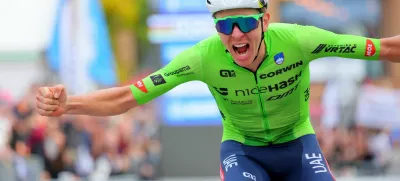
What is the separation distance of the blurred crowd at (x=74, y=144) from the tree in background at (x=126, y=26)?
6.00m

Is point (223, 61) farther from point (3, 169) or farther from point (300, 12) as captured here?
point (300, 12)

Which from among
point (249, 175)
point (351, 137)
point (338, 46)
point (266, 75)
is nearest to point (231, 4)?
point (266, 75)

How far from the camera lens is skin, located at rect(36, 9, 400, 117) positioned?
22.9 feet

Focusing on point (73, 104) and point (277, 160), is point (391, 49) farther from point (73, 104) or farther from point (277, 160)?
point (73, 104)

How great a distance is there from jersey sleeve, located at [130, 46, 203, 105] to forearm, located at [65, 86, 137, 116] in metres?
0.08

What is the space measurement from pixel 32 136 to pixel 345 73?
7.99 m

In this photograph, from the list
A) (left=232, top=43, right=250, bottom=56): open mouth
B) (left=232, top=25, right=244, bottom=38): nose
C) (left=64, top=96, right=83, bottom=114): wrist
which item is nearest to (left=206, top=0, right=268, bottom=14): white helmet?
(left=232, top=25, right=244, bottom=38): nose

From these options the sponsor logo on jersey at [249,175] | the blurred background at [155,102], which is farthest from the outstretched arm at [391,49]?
the blurred background at [155,102]

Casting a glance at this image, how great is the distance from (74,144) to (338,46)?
938cm

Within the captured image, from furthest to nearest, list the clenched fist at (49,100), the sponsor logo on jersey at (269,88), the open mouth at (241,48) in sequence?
the sponsor logo on jersey at (269,88), the open mouth at (241,48), the clenched fist at (49,100)

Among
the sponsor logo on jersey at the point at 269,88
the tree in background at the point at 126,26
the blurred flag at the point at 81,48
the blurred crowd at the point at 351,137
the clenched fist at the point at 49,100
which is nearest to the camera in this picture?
the clenched fist at the point at 49,100

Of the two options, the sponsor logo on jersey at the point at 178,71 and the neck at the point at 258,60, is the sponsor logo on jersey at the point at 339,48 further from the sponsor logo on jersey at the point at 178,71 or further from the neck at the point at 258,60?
the sponsor logo on jersey at the point at 178,71

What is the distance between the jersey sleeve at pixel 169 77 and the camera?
7441 mm

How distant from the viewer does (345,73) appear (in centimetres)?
1997
